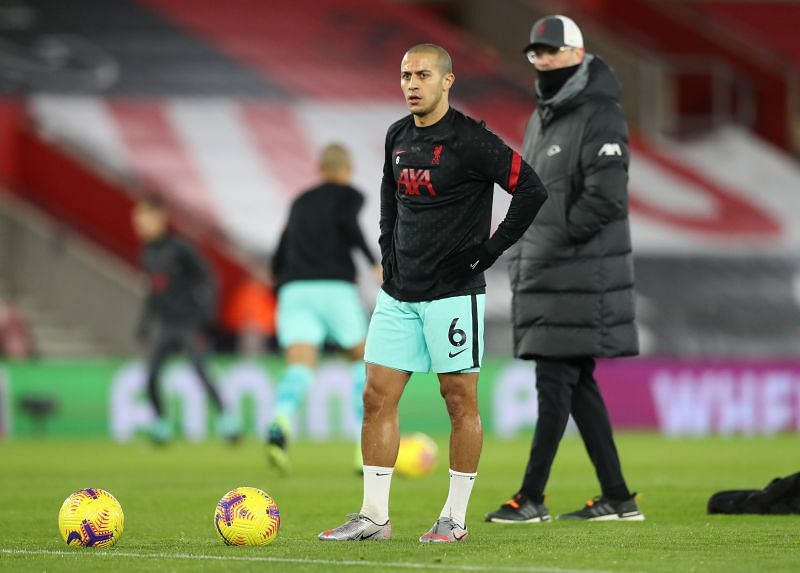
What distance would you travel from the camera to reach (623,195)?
8.32 m

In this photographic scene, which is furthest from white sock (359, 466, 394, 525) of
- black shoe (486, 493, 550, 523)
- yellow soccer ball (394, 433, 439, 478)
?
yellow soccer ball (394, 433, 439, 478)

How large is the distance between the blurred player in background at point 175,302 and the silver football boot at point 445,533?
28.0ft

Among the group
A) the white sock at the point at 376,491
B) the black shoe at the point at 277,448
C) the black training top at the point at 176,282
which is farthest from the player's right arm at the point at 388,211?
the black training top at the point at 176,282

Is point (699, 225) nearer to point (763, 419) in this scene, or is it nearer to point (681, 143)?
point (681, 143)

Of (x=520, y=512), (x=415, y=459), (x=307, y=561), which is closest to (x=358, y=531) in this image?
(x=307, y=561)

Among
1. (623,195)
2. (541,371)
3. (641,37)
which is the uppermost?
(641,37)

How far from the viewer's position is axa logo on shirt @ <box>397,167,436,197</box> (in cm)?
705

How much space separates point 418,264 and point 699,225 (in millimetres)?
18492

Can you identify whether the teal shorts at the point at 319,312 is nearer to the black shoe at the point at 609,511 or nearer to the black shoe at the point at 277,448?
the black shoe at the point at 277,448

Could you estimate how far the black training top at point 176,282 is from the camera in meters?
15.4

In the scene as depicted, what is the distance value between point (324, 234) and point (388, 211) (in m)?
4.41

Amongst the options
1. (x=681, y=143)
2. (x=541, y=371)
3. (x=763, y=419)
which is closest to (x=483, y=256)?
(x=541, y=371)

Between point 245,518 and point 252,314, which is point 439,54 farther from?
point 252,314

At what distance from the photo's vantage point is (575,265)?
8289 mm
